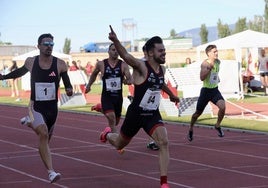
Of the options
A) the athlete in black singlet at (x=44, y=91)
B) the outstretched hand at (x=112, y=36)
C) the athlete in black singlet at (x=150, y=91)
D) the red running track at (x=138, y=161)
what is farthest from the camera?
the red running track at (x=138, y=161)

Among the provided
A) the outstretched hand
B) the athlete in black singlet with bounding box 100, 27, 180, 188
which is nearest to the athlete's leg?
the athlete in black singlet with bounding box 100, 27, 180, 188

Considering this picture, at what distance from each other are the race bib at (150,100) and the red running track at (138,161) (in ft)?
3.65

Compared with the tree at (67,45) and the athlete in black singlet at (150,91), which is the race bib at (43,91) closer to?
the athlete in black singlet at (150,91)

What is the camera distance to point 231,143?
14.2m

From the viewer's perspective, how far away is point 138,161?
466 inches

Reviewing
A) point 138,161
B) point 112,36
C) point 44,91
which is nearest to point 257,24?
point 138,161

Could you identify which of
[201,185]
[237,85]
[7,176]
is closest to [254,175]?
[201,185]

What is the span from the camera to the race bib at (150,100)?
8.89 meters

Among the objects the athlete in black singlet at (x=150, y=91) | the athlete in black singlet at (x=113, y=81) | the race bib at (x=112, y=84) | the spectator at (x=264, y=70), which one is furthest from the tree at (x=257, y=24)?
the athlete in black singlet at (x=150, y=91)

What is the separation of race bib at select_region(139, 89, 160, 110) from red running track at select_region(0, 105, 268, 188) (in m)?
1.11

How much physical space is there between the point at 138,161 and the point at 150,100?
3.09m

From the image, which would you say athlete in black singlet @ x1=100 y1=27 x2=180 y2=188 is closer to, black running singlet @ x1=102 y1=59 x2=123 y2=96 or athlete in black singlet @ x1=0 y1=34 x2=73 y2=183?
athlete in black singlet @ x1=0 y1=34 x2=73 y2=183

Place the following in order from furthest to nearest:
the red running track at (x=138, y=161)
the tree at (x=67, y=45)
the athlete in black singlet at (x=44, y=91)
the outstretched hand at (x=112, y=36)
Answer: the tree at (x=67, y=45) → the red running track at (x=138, y=161) → the athlete in black singlet at (x=44, y=91) → the outstretched hand at (x=112, y=36)

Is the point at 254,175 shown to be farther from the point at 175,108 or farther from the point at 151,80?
the point at 175,108
